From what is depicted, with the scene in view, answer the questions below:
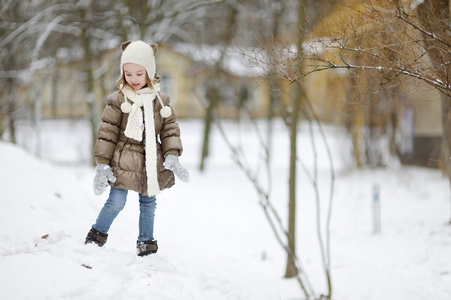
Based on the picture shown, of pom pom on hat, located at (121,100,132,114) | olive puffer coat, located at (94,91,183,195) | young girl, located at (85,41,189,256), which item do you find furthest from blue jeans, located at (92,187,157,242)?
pom pom on hat, located at (121,100,132,114)

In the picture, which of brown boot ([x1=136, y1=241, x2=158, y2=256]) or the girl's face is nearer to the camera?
the girl's face

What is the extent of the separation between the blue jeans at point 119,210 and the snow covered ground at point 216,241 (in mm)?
186

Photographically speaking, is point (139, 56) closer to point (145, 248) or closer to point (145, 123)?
point (145, 123)

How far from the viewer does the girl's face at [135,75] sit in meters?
2.93

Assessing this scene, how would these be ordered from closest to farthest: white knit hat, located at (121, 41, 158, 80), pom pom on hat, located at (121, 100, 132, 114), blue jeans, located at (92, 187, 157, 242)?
white knit hat, located at (121, 41, 158, 80), pom pom on hat, located at (121, 100, 132, 114), blue jeans, located at (92, 187, 157, 242)

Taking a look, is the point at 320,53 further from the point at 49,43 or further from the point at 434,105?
the point at 49,43

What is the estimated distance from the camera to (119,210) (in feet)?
10.7

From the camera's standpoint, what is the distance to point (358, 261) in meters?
7.19

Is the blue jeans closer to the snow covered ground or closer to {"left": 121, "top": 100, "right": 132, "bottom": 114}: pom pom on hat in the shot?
the snow covered ground

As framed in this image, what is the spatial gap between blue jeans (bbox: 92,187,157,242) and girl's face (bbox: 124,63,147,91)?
0.77m

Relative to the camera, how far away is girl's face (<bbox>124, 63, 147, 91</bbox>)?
2928mm

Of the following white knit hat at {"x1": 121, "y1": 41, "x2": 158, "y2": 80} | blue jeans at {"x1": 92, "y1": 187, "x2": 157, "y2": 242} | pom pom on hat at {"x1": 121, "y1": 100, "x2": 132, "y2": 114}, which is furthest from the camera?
blue jeans at {"x1": 92, "y1": 187, "x2": 157, "y2": 242}

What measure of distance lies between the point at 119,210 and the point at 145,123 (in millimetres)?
702

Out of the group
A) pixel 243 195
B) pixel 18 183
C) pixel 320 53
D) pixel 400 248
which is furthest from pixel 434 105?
pixel 18 183
